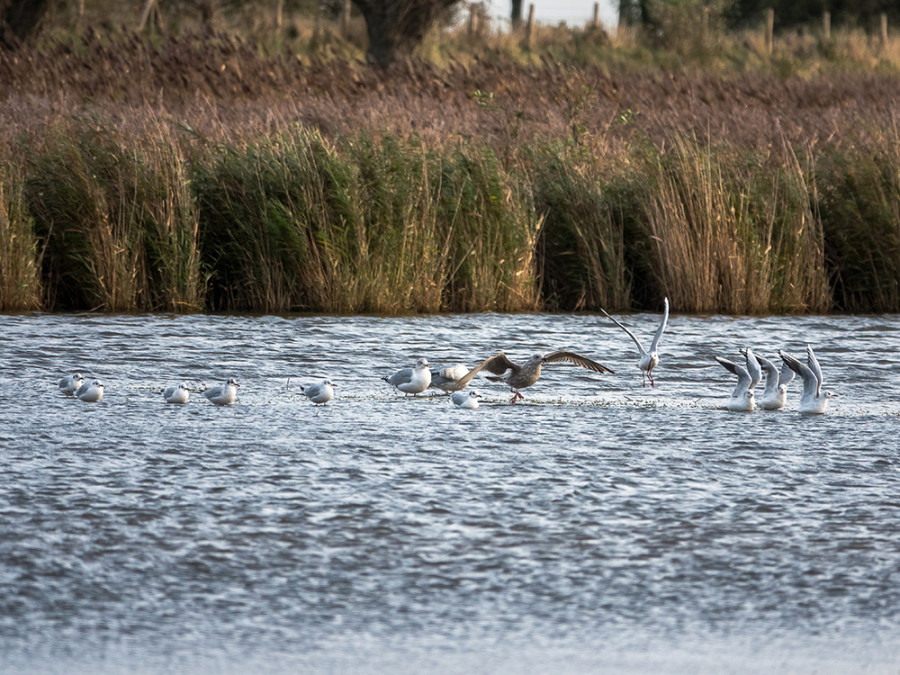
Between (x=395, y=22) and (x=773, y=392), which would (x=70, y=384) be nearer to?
(x=773, y=392)

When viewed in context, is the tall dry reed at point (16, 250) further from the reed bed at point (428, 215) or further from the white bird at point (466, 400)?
the white bird at point (466, 400)

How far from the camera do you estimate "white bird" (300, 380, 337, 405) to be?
6.80 metres

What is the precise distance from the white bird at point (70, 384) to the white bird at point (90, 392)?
0.08ft

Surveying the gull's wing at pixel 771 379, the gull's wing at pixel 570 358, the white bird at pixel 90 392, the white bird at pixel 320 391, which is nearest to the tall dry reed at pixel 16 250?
the white bird at pixel 90 392

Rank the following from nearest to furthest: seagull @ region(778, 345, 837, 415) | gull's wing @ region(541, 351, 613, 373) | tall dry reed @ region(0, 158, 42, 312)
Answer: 1. seagull @ region(778, 345, 837, 415)
2. gull's wing @ region(541, 351, 613, 373)
3. tall dry reed @ region(0, 158, 42, 312)

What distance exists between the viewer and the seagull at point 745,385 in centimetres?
696

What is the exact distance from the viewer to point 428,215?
1090cm

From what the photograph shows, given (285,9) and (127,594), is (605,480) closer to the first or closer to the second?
(127,594)

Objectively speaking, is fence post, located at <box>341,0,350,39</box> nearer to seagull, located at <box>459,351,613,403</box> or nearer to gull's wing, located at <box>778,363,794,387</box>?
seagull, located at <box>459,351,613,403</box>

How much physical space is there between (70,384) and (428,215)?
15.1 feet

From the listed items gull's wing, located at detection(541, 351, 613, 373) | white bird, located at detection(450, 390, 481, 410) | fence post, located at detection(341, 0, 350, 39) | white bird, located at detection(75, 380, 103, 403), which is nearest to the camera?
white bird, located at detection(75, 380, 103, 403)

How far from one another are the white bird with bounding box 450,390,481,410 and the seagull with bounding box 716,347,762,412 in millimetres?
1371

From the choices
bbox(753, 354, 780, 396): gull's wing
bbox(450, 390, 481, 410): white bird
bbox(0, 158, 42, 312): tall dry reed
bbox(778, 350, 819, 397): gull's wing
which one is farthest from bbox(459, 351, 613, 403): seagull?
bbox(0, 158, 42, 312): tall dry reed

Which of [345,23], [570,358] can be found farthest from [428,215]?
[345,23]
